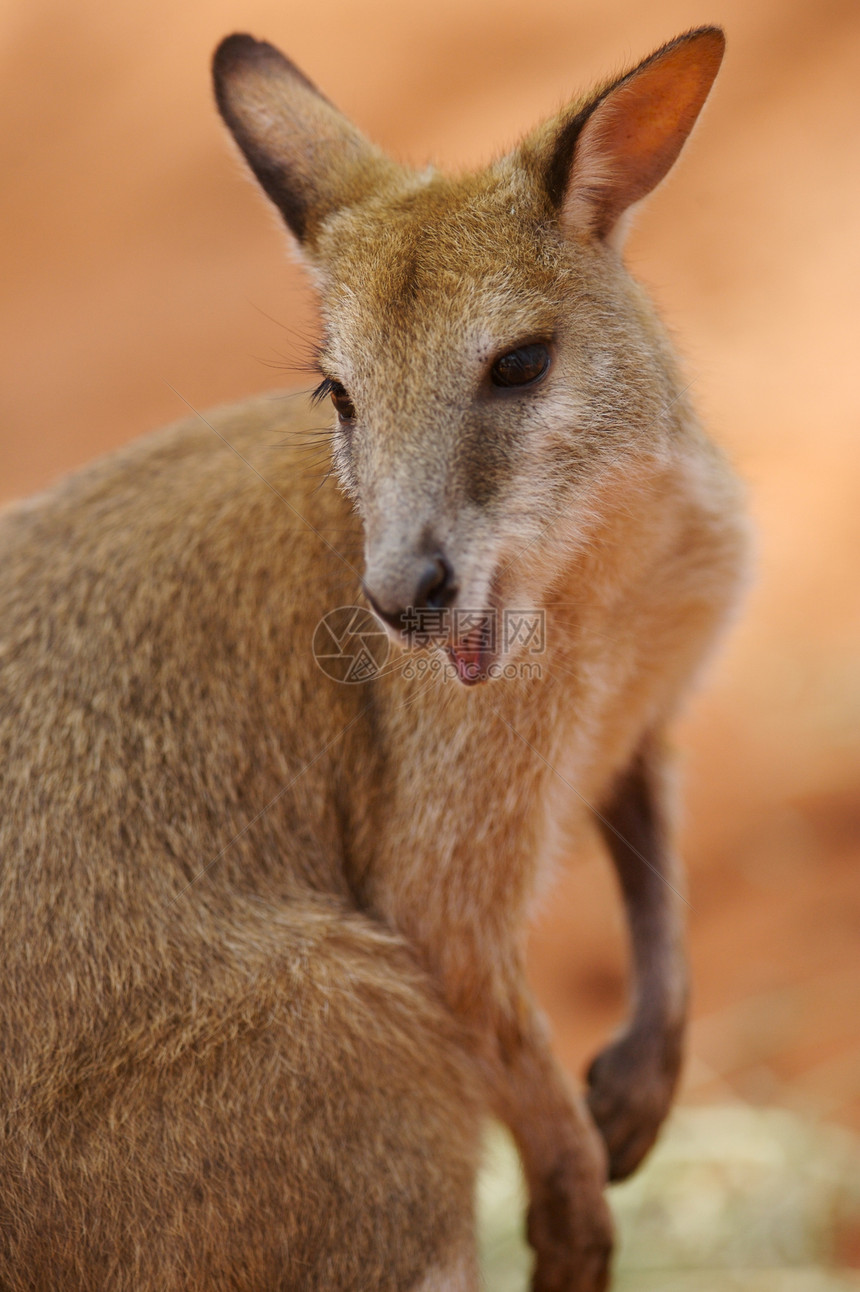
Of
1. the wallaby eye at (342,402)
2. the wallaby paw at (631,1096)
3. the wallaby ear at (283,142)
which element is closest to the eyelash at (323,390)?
the wallaby eye at (342,402)

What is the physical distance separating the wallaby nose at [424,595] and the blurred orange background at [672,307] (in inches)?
43.7

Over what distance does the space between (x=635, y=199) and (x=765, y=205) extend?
29.1 feet

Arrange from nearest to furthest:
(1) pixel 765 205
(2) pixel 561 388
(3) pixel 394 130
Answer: (2) pixel 561 388
(1) pixel 765 205
(3) pixel 394 130

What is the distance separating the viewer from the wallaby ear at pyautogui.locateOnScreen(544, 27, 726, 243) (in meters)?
2.82

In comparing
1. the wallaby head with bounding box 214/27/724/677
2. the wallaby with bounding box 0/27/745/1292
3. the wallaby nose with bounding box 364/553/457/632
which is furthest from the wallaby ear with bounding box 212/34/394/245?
the wallaby nose with bounding box 364/553/457/632

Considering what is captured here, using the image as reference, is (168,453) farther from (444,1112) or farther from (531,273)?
(444,1112)

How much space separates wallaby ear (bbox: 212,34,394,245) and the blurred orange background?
335mm

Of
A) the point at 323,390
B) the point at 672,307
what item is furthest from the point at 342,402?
the point at 672,307

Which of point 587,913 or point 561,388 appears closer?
point 561,388

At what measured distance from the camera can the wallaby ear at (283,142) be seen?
3262 mm

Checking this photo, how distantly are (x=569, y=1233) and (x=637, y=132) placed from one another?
273cm

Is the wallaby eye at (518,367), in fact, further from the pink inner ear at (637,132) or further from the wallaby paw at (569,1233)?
the wallaby paw at (569,1233)

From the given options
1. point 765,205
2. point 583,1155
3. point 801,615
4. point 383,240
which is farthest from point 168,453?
point 765,205

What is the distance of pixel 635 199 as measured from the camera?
9.98ft
